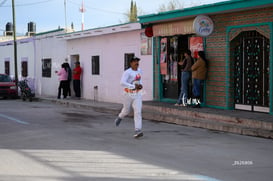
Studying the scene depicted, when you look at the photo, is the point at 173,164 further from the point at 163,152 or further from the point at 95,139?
the point at 95,139

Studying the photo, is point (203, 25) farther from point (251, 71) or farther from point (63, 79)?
point (63, 79)

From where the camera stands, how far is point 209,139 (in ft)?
38.0

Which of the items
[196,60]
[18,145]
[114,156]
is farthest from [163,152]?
[196,60]

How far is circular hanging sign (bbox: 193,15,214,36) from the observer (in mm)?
15430

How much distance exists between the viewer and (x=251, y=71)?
14844 millimetres

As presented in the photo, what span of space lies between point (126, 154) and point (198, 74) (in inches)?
288

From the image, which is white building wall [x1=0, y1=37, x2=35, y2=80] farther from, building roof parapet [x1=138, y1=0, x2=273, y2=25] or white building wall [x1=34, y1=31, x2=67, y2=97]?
building roof parapet [x1=138, y1=0, x2=273, y2=25]

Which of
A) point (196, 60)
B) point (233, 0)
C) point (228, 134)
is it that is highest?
point (233, 0)

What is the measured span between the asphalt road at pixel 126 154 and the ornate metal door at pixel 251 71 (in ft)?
7.61

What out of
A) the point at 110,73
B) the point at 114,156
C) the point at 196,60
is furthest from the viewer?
the point at 110,73

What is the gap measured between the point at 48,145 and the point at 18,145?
61cm

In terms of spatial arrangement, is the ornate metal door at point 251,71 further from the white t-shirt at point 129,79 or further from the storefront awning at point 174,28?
the white t-shirt at point 129,79

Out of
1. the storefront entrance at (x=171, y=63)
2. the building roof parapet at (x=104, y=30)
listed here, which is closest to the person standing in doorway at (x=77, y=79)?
the building roof parapet at (x=104, y=30)

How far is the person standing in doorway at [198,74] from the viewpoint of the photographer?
15963mm
